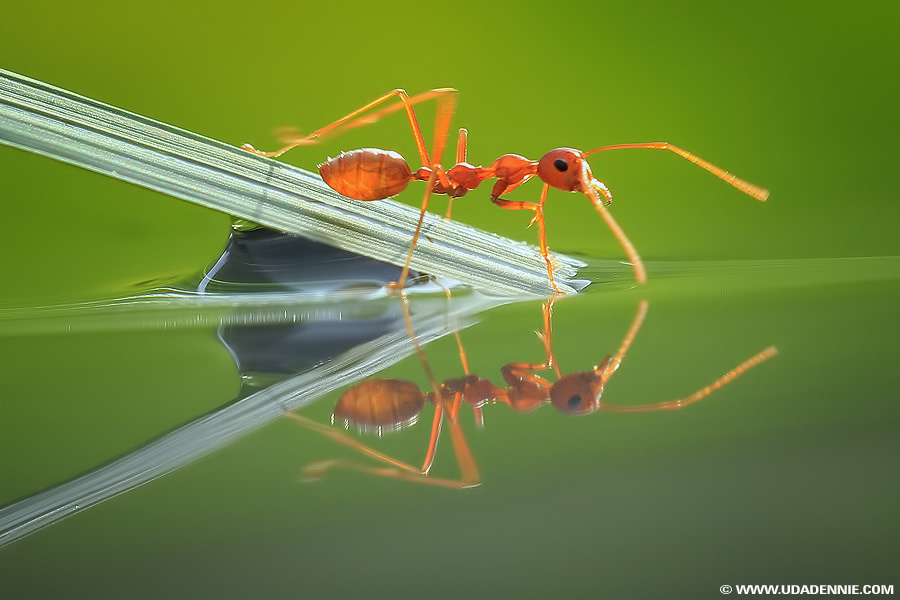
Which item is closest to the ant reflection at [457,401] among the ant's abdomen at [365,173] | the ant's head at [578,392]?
the ant's head at [578,392]

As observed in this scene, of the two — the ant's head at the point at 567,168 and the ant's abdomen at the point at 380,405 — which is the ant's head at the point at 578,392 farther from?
the ant's head at the point at 567,168

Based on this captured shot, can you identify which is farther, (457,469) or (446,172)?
(446,172)

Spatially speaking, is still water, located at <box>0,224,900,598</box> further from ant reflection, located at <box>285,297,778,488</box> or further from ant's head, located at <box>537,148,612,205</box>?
ant's head, located at <box>537,148,612,205</box>

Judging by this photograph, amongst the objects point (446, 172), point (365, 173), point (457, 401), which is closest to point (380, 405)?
point (457, 401)

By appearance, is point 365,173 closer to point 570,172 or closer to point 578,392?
point 570,172

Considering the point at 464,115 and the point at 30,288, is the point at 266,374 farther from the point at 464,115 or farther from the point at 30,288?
the point at 464,115

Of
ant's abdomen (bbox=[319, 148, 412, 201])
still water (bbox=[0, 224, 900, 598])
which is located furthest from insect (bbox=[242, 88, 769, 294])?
still water (bbox=[0, 224, 900, 598])
